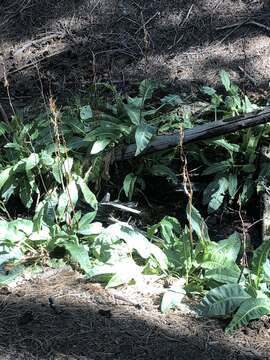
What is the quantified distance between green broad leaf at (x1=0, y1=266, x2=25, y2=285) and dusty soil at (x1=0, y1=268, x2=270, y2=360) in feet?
0.20

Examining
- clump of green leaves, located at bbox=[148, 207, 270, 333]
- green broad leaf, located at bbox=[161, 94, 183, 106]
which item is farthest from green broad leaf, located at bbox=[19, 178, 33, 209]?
green broad leaf, located at bbox=[161, 94, 183, 106]

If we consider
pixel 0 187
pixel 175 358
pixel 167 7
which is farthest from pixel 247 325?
pixel 167 7

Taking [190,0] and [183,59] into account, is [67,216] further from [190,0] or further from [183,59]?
[190,0]

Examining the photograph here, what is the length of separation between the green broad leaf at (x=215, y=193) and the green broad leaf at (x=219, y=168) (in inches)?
3.7

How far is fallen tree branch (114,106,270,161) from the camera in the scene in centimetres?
547

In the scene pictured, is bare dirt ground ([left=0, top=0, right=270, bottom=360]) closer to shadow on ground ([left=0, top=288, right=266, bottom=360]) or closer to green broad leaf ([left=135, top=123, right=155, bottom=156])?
green broad leaf ([left=135, top=123, right=155, bottom=156])

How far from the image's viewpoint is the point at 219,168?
576 cm

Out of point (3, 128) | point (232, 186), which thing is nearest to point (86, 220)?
point (232, 186)

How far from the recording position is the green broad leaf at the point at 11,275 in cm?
412

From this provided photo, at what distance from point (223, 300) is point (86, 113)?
2.88 m

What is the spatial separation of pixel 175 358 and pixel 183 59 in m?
4.43

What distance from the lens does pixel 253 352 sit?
3.47m

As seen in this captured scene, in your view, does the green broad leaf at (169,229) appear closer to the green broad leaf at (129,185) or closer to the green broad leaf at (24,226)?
the green broad leaf at (129,185)

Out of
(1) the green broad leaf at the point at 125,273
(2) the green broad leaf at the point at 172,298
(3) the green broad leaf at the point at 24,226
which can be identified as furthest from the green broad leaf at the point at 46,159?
(2) the green broad leaf at the point at 172,298
